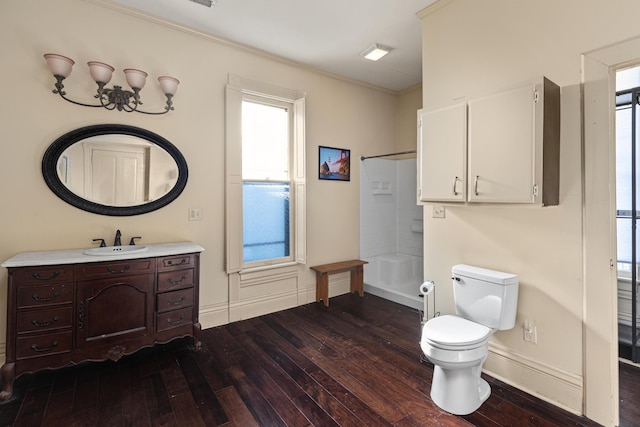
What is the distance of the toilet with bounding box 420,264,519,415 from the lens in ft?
5.61

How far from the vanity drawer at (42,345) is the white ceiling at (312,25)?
2.48 meters

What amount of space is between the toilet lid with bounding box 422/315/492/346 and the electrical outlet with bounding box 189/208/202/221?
2127 millimetres

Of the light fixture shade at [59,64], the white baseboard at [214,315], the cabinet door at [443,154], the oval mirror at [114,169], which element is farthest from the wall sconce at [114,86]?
the cabinet door at [443,154]

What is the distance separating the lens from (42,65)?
2.21 meters

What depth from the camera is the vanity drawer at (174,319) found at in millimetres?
2289

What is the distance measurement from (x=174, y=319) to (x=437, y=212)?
224 centimetres

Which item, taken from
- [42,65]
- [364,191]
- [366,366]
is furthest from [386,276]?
[42,65]

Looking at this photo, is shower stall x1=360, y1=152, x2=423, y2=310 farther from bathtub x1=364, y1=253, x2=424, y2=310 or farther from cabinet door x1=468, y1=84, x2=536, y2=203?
cabinet door x1=468, y1=84, x2=536, y2=203

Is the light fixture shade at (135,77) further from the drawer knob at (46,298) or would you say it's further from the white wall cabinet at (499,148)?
the white wall cabinet at (499,148)

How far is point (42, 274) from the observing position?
1.92 meters

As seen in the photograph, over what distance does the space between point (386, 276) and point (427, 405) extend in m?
2.39

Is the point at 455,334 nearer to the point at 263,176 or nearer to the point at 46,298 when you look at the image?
the point at 263,176

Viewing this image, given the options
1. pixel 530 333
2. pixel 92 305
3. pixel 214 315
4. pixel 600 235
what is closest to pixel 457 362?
pixel 530 333

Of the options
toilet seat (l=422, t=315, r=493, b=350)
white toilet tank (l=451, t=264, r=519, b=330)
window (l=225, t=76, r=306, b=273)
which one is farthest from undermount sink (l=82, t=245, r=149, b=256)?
white toilet tank (l=451, t=264, r=519, b=330)
